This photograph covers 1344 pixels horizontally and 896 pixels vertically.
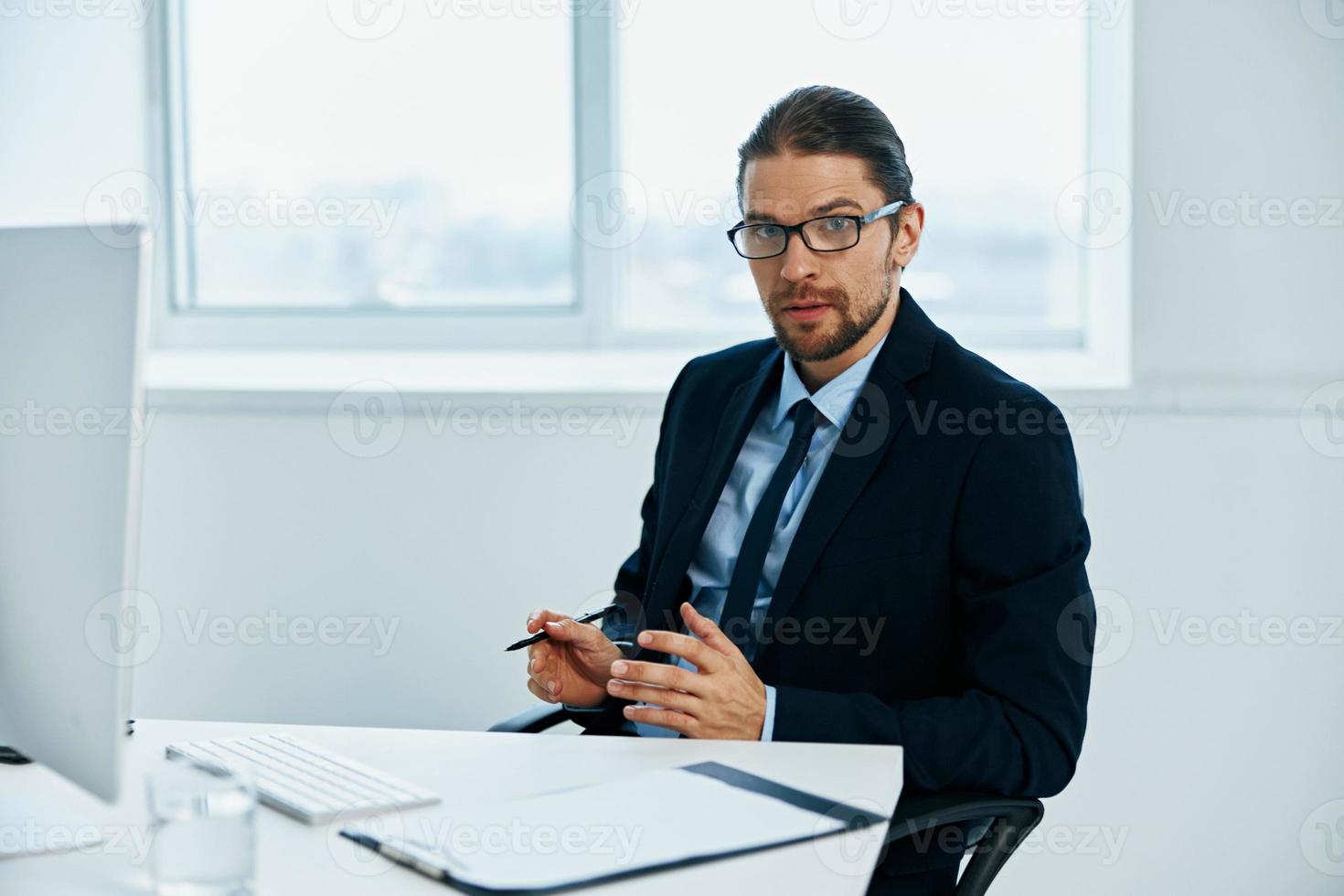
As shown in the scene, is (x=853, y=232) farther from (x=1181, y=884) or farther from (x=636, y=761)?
(x=1181, y=884)

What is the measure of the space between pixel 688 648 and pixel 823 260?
0.67 meters

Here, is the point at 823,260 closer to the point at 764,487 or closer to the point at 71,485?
the point at 764,487

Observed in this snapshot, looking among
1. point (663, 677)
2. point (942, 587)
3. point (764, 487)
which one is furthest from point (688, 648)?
point (764, 487)

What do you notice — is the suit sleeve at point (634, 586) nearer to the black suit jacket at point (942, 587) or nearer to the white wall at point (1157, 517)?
the black suit jacket at point (942, 587)

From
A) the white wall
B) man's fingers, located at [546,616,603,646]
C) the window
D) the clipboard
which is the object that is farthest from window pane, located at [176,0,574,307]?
the clipboard

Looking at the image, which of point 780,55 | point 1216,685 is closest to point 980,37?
point 780,55

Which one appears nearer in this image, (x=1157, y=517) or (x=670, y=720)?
(x=670, y=720)

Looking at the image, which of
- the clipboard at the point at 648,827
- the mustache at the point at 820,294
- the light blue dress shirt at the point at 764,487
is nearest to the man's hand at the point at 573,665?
the light blue dress shirt at the point at 764,487

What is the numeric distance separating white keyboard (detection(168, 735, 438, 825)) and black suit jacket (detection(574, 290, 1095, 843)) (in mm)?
471

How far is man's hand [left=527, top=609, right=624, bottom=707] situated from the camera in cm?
174

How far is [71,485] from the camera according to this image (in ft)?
3.30

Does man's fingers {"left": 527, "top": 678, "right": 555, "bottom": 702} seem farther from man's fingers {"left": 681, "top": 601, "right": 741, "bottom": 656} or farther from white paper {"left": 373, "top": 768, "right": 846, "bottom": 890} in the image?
white paper {"left": 373, "top": 768, "right": 846, "bottom": 890}

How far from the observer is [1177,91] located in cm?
255

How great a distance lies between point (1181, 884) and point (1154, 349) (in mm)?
1107
